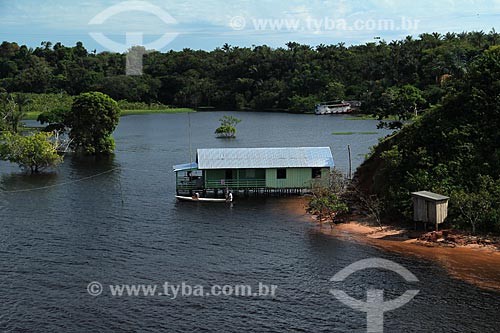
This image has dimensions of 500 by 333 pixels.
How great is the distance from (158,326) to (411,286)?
13.4 metres

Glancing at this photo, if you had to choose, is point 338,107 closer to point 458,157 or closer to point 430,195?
point 458,157

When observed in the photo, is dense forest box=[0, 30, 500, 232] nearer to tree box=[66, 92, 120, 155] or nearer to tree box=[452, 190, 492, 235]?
tree box=[452, 190, 492, 235]

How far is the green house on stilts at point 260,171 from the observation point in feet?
181

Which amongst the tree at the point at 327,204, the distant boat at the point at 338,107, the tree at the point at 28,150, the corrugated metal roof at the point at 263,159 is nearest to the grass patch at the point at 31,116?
the distant boat at the point at 338,107

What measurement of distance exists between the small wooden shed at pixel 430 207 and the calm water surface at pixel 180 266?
424 centimetres

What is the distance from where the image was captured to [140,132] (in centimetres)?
12088

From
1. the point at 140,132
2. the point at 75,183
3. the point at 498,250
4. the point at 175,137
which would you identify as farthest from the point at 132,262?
the point at 140,132

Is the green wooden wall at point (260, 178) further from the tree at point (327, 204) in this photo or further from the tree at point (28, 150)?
the tree at point (28, 150)

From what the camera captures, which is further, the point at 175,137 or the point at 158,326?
the point at 175,137

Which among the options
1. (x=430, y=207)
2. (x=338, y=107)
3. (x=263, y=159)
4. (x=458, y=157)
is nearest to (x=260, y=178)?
(x=263, y=159)

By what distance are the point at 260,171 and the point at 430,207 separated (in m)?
18.5

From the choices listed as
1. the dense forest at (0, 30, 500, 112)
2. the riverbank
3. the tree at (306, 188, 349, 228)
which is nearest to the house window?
the tree at (306, 188, 349, 228)

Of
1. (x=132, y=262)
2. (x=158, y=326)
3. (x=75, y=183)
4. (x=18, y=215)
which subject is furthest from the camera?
(x=75, y=183)

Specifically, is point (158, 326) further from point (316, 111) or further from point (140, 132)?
point (316, 111)
